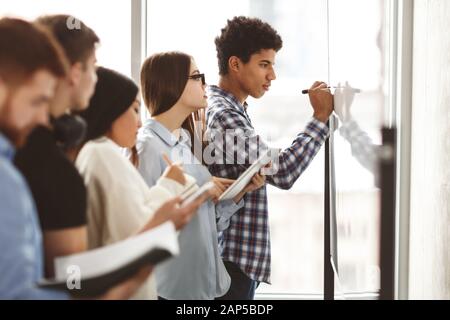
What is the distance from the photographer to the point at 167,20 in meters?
2.01

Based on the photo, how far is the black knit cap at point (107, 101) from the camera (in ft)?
2.61

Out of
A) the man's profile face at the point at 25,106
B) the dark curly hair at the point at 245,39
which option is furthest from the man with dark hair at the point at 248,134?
the man's profile face at the point at 25,106

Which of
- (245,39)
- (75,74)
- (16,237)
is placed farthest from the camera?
(245,39)

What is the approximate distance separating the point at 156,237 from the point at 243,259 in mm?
727

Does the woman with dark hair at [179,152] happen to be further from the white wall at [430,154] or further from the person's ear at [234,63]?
the white wall at [430,154]

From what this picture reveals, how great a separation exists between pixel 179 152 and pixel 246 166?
267 mm

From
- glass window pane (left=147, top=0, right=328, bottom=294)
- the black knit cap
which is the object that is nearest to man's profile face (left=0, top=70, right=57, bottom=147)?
the black knit cap

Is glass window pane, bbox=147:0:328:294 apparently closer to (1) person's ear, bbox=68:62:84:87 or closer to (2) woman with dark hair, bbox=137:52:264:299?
(2) woman with dark hair, bbox=137:52:264:299

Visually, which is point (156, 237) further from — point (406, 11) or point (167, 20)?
point (167, 20)

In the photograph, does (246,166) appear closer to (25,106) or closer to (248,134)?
(248,134)

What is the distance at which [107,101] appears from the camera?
2.70 feet

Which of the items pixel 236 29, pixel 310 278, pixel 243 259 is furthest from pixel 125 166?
pixel 310 278

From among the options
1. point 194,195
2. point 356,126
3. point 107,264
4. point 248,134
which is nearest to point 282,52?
point 248,134

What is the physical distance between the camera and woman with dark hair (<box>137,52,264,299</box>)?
1.03 m
